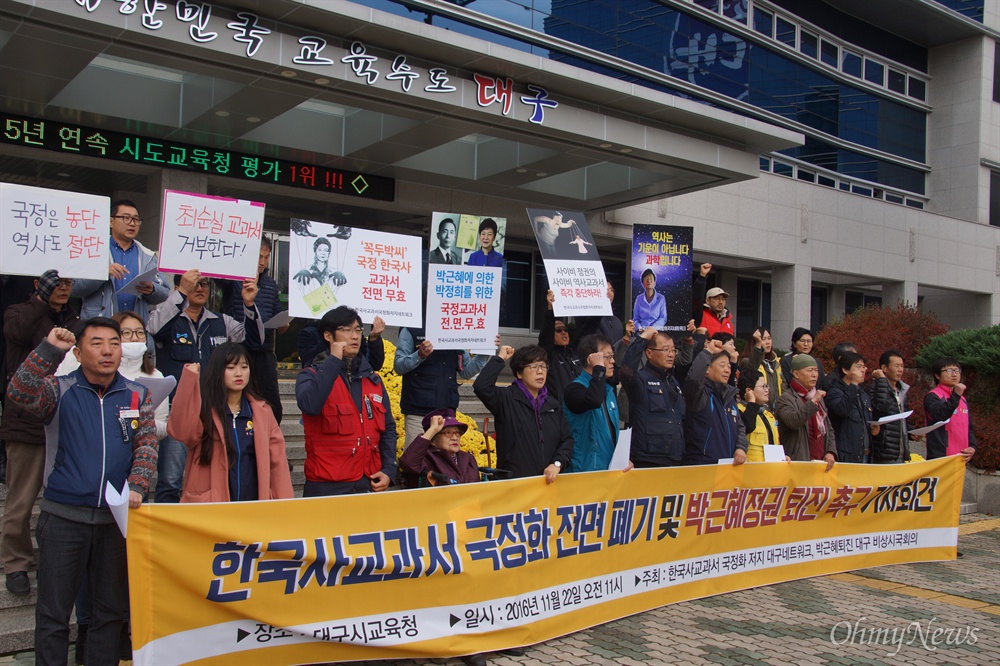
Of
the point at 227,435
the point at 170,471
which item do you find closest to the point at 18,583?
the point at 170,471

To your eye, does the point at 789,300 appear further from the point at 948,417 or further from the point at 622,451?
the point at 622,451

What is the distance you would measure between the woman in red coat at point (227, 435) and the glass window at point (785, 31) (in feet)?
66.8

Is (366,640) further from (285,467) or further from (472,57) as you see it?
(472,57)

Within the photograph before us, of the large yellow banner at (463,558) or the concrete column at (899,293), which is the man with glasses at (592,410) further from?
the concrete column at (899,293)

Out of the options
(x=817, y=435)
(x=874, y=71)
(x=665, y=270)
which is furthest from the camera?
(x=874, y=71)

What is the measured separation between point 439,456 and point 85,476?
2.22 metres

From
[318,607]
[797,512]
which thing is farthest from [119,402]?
[797,512]

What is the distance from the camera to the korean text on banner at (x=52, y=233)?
495 centimetres

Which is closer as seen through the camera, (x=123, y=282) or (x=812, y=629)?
(x=123, y=282)

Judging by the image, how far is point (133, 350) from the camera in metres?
5.00

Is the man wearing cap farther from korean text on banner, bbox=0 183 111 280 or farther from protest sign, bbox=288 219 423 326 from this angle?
korean text on banner, bbox=0 183 111 280

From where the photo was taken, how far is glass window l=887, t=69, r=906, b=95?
84.0 feet

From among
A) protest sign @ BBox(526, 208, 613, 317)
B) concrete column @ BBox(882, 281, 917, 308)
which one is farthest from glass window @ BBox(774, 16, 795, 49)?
protest sign @ BBox(526, 208, 613, 317)

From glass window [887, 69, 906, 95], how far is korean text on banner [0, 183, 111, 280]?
25.4 meters
